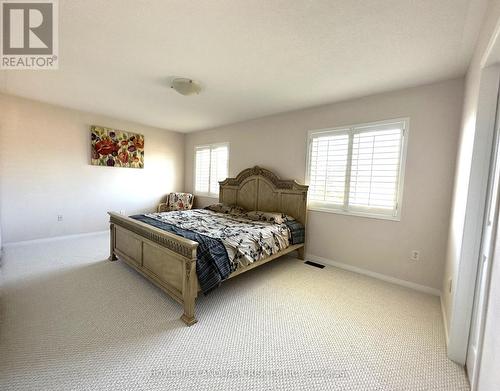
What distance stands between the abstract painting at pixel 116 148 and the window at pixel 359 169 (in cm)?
371

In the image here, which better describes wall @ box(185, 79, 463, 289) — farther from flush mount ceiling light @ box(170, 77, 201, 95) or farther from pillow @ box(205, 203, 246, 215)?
flush mount ceiling light @ box(170, 77, 201, 95)

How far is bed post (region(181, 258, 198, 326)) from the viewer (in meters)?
1.94

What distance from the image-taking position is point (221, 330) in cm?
187

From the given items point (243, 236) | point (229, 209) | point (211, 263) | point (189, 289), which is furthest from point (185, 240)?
point (229, 209)

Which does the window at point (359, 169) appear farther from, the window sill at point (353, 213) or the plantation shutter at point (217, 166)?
the plantation shutter at point (217, 166)

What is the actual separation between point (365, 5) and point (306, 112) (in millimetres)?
2108

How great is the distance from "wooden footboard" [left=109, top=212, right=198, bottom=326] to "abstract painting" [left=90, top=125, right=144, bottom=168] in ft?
6.27

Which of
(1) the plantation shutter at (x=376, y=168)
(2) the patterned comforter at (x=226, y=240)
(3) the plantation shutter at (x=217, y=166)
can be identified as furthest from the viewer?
(3) the plantation shutter at (x=217, y=166)

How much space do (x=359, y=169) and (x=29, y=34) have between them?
12.3 feet

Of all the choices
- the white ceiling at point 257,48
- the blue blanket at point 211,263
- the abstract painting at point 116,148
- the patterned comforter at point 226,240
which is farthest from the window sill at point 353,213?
the abstract painting at point 116,148

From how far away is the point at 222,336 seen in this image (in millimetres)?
1804

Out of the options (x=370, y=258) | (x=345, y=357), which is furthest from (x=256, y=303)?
(x=370, y=258)

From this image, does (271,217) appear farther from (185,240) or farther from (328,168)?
(185,240)

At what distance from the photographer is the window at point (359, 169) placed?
9.25ft
